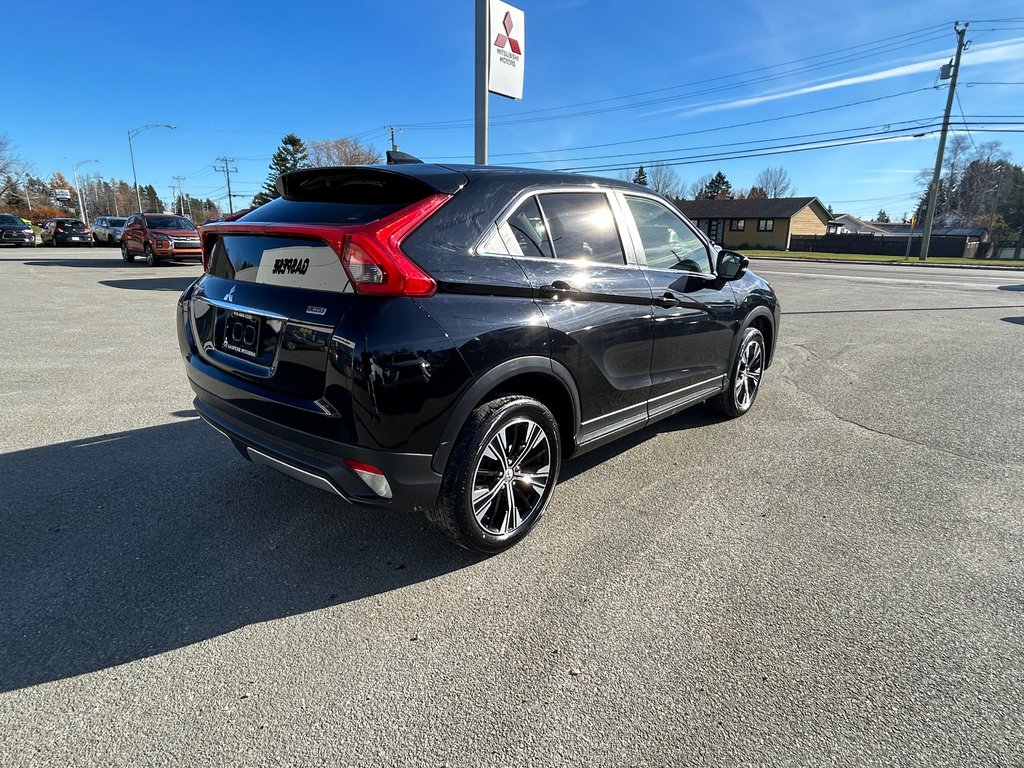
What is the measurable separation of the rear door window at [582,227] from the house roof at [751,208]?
211 ft

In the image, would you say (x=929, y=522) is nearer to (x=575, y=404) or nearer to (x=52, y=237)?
(x=575, y=404)

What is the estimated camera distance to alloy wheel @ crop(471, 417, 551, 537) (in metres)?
2.87

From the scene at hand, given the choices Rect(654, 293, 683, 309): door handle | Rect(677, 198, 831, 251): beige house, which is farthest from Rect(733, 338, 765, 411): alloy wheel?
Rect(677, 198, 831, 251): beige house

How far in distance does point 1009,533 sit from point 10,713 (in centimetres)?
469

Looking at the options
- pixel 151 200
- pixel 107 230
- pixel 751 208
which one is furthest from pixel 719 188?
pixel 151 200

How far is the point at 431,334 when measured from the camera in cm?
246

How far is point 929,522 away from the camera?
340 cm

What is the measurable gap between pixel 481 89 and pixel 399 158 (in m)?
7.20

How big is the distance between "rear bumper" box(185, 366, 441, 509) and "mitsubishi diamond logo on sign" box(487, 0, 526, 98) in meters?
9.06

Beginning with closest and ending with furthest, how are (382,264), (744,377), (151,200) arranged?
1. (382,264)
2. (744,377)
3. (151,200)

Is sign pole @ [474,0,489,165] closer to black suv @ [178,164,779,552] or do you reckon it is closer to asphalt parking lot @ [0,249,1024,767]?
black suv @ [178,164,779,552]

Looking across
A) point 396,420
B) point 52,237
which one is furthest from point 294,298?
point 52,237

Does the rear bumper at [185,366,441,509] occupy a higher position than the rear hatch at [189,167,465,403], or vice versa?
the rear hatch at [189,167,465,403]

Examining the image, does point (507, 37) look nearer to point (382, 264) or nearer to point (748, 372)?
point (748, 372)
